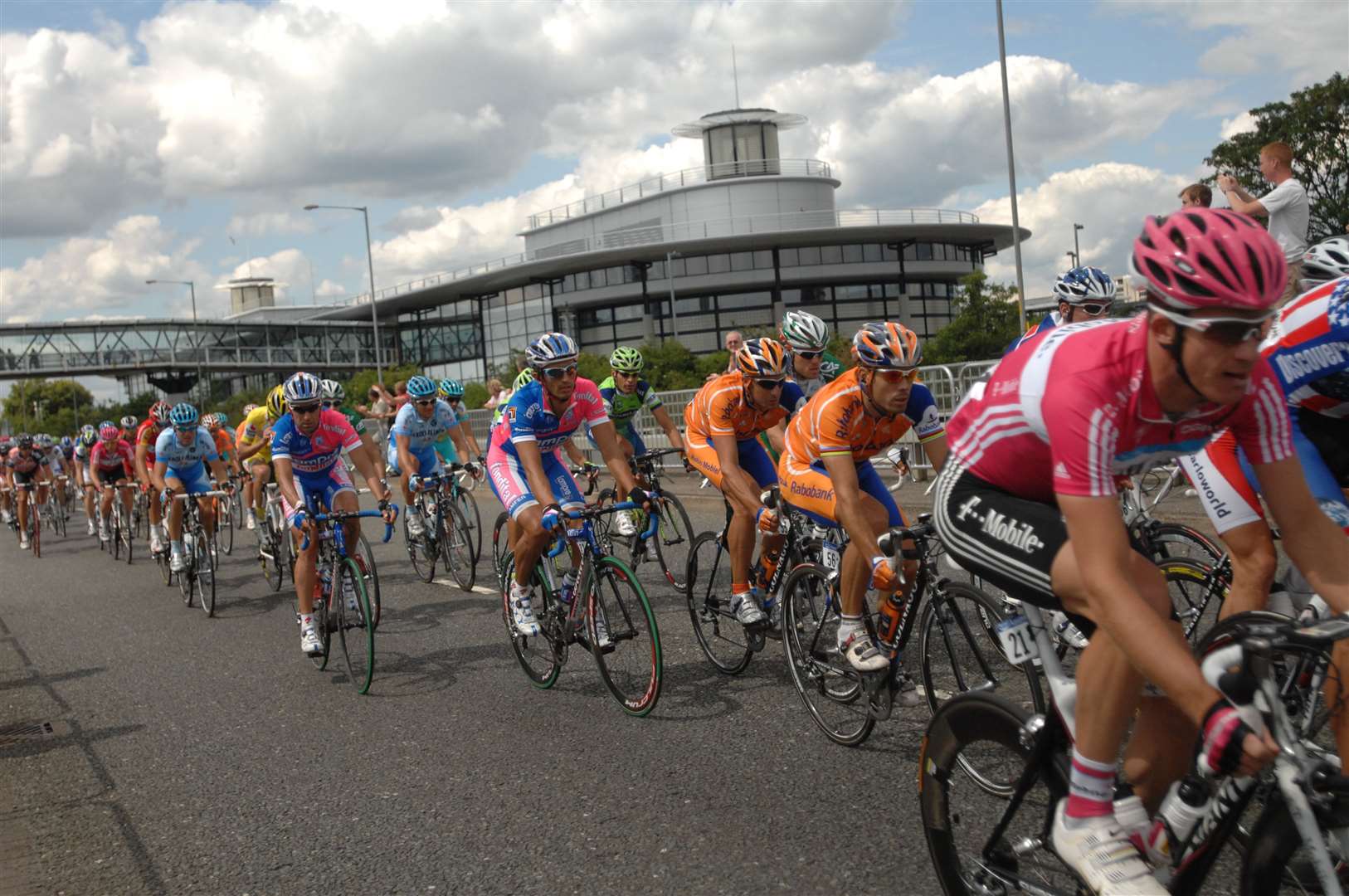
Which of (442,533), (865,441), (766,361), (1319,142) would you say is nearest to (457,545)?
(442,533)

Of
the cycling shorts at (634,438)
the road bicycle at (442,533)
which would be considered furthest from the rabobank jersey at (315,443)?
the cycling shorts at (634,438)

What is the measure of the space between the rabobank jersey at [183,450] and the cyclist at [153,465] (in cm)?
81

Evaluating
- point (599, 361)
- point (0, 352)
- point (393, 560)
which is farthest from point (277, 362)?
point (393, 560)

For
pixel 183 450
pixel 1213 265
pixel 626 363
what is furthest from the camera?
pixel 183 450

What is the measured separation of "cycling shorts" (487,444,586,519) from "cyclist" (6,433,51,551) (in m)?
15.8

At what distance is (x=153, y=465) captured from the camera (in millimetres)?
14625

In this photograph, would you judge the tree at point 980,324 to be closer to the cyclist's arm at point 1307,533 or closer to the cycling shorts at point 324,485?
the cycling shorts at point 324,485

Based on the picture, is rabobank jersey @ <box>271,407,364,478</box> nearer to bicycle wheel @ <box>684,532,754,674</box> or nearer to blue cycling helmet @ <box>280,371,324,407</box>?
blue cycling helmet @ <box>280,371,324,407</box>

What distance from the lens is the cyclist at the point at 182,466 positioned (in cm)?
1245

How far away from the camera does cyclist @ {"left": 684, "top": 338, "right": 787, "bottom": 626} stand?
6.68 meters

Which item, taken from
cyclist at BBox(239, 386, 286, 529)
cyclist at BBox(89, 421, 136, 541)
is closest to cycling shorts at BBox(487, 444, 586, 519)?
cyclist at BBox(239, 386, 286, 529)

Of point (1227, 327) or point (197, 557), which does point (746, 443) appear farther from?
point (197, 557)

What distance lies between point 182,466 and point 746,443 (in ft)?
26.6

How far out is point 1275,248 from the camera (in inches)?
95.0
